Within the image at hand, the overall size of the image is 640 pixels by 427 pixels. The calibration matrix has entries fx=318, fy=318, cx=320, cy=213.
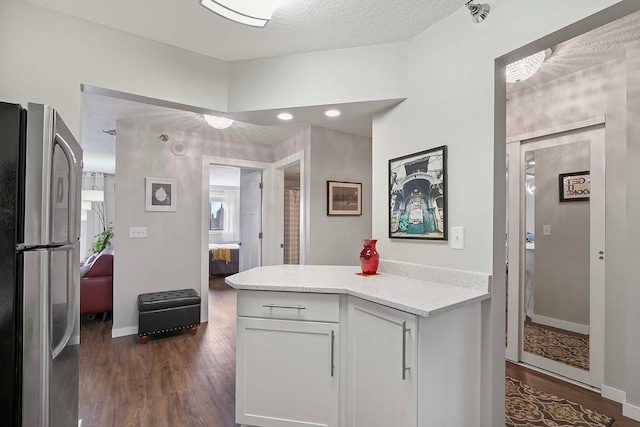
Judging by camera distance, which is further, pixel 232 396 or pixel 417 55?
pixel 232 396

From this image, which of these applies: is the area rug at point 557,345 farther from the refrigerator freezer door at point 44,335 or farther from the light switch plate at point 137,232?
the light switch plate at point 137,232

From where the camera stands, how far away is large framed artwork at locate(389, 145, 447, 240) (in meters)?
1.88

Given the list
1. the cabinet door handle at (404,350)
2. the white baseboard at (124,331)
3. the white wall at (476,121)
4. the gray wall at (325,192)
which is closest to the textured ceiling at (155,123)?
the gray wall at (325,192)

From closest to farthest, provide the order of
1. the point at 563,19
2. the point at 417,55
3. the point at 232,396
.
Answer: the point at 563,19 → the point at 417,55 → the point at 232,396

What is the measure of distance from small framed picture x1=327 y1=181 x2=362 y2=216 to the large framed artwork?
3.96ft

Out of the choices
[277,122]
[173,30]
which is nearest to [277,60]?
[277,122]

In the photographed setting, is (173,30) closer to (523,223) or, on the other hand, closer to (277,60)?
(277,60)

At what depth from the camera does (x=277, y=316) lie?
5.77 ft

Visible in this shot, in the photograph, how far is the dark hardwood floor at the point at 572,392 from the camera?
6.66 feet

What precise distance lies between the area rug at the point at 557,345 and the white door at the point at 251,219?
3173 millimetres

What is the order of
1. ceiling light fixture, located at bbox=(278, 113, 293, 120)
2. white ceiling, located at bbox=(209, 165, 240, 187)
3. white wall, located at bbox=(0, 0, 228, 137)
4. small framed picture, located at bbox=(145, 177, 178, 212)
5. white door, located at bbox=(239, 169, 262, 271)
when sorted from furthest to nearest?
white ceiling, located at bbox=(209, 165, 240, 187), white door, located at bbox=(239, 169, 262, 271), small framed picture, located at bbox=(145, 177, 178, 212), ceiling light fixture, located at bbox=(278, 113, 293, 120), white wall, located at bbox=(0, 0, 228, 137)

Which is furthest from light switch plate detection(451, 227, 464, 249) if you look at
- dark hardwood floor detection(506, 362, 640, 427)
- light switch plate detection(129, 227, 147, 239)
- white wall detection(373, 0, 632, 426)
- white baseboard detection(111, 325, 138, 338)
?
white baseboard detection(111, 325, 138, 338)

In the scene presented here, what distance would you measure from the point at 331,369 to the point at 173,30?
219cm

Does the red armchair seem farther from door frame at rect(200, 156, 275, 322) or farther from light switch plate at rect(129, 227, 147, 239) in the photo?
door frame at rect(200, 156, 275, 322)
